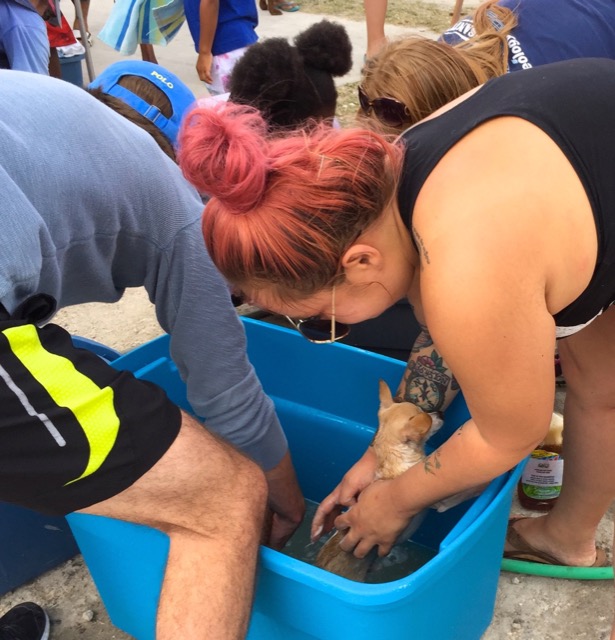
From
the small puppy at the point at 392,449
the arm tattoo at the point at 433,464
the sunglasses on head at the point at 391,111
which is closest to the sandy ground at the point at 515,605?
the small puppy at the point at 392,449

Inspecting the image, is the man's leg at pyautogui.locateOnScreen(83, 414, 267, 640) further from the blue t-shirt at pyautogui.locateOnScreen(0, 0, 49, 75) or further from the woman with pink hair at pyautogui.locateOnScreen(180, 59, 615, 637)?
the blue t-shirt at pyautogui.locateOnScreen(0, 0, 49, 75)

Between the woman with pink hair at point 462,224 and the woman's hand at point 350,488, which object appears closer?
the woman with pink hair at point 462,224

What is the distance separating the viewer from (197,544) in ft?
3.12

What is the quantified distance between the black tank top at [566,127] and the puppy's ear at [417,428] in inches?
14.0

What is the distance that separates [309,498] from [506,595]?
537 millimetres

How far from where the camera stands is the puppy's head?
47.1 inches

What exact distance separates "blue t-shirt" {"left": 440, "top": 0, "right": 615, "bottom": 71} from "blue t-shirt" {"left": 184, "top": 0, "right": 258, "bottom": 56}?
1.68 m

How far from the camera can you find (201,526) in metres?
0.94

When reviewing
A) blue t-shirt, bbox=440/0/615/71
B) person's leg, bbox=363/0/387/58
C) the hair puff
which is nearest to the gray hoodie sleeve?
blue t-shirt, bbox=440/0/615/71

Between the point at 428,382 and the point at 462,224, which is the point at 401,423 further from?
the point at 462,224

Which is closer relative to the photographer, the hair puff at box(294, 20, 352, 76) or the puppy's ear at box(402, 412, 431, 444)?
the puppy's ear at box(402, 412, 431, 444)

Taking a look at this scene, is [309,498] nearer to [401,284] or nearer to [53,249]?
[401,284]

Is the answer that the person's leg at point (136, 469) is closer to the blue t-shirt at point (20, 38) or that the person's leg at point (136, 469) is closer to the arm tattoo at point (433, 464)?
the arm tattoo at point (433, 464)

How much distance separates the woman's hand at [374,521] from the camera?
3.67ft
